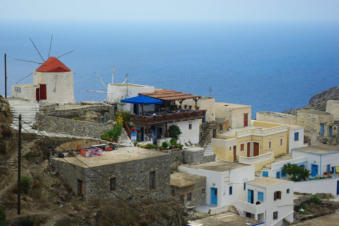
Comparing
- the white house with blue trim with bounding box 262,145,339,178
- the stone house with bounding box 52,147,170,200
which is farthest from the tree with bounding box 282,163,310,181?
the stone house with bounding box 52,147,170,200

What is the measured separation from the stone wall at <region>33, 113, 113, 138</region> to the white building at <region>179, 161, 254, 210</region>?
22.1 ft

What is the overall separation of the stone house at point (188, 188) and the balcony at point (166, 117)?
4211 millimetres

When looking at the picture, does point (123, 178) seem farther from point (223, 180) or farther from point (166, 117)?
point (166, 117)

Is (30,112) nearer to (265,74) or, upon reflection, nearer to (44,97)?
(44,97)

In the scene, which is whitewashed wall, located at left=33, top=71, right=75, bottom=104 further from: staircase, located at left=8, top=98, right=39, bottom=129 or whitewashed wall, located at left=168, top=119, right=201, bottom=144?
whitewashed wall, located at left=168, top=119, right=201, bottom=144

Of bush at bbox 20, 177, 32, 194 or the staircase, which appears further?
the staircase

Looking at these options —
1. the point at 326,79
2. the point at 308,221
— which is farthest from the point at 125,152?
the point at 326,79

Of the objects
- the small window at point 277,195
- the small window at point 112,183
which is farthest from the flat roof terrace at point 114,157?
the small window at point 277,195

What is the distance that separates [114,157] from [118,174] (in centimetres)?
175

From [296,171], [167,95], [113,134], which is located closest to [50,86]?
[113,134]

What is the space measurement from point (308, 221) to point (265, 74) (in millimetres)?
151027

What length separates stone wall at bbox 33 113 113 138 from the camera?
4019 centimetres

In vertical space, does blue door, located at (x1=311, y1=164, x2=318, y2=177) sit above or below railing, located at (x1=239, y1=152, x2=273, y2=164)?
below

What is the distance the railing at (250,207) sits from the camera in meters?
41.7
